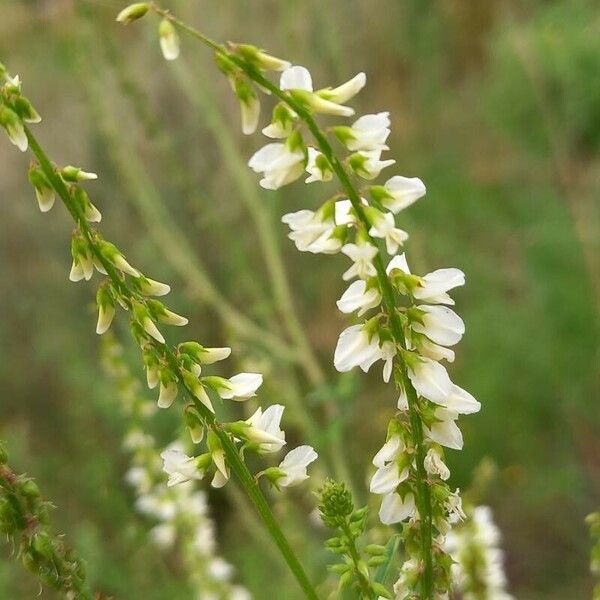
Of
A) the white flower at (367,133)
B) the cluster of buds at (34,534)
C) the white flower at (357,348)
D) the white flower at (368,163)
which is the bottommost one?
the cluster of buds at (34,534)

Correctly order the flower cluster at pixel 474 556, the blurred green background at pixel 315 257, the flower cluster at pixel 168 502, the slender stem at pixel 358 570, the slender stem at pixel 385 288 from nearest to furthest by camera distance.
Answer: the slender stem at pixel 385 288, the slender stem at pixel 358 570, the flower cluster at pixel 474 556, the flower cluster at pixel 168 502, the blurred green background at pixel 315 257

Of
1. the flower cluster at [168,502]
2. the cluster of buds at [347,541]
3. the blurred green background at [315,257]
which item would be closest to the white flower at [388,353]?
the cluster of buds at [347,541]

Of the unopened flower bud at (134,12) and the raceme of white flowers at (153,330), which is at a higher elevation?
the unopened flower bud at (134,12)

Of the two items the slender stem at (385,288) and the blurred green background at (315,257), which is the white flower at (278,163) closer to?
the slender stem at (385,288)

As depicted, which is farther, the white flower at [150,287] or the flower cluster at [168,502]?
the flower cluster at [168,502]

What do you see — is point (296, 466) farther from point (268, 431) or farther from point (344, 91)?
point (344, 91)

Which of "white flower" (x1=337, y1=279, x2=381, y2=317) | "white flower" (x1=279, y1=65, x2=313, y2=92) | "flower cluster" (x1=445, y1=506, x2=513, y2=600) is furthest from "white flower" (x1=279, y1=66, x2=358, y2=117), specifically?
"flower cluster" (x1=445, y1=506, x2=513, y2=600)

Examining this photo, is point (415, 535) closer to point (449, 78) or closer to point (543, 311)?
point (543, 311)

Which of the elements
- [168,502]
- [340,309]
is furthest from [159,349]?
[168,502]

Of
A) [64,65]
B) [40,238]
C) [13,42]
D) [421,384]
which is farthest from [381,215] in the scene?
[13,42]
